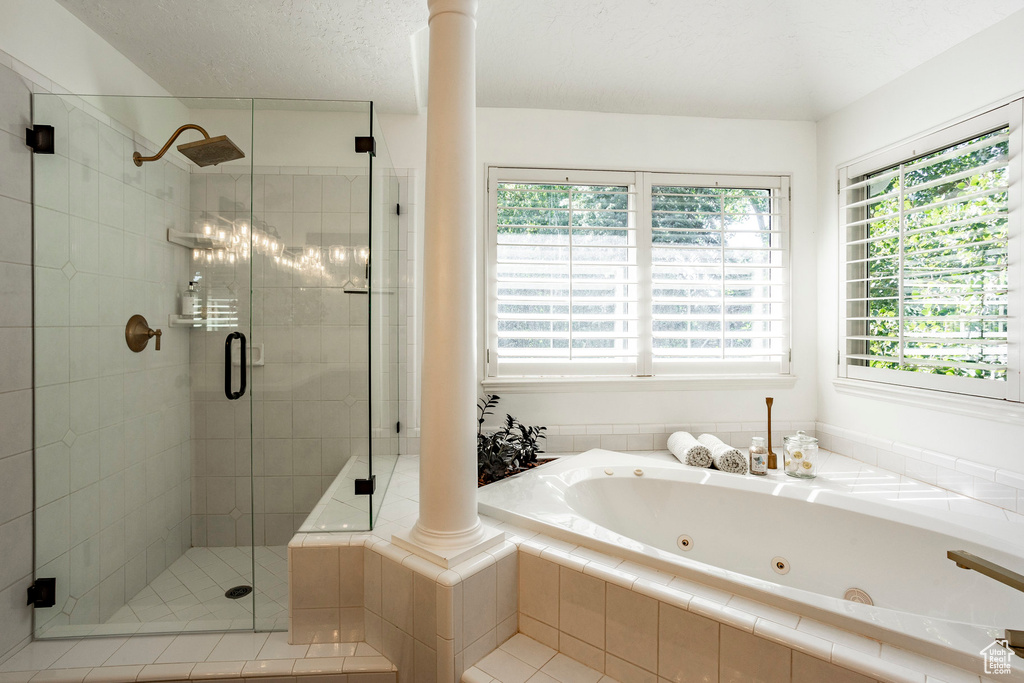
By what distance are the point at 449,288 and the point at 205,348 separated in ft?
3.09

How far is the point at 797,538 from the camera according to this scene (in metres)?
1.86

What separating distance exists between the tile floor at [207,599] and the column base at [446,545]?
44 centimetres

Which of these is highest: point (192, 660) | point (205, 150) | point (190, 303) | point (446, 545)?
point (205, 150)

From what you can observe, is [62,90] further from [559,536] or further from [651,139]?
[651,139]

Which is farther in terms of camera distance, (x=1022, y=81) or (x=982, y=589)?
(x=1022, y=81)

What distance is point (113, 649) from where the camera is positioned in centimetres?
147

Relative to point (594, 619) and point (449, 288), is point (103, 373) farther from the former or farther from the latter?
point (594, 619)

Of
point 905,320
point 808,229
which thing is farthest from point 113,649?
point 808,229

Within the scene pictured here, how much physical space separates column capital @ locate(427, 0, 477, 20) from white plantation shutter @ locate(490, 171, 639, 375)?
45.5 inches

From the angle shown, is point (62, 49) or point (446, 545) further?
point (62, 49)

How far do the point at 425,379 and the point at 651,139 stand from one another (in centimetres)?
196

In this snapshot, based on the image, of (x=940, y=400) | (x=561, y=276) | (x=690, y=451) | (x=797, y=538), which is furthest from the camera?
(x=561, y=276)

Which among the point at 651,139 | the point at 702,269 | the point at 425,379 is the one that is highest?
the point at 651,139

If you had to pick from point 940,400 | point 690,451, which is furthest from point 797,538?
point 940,400
